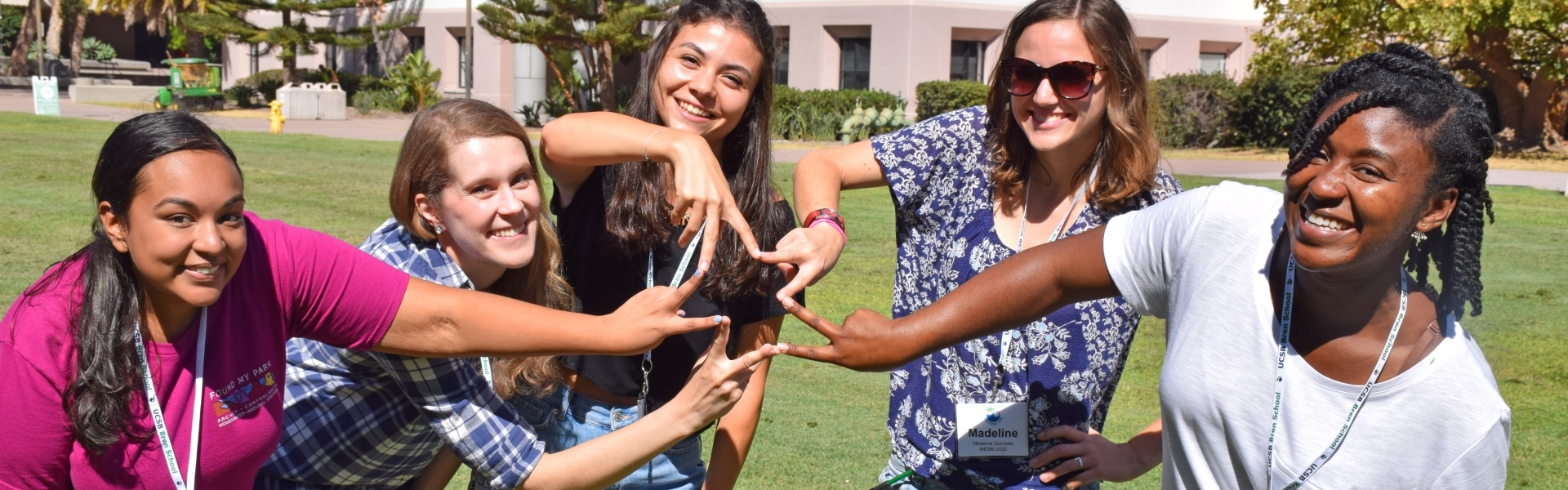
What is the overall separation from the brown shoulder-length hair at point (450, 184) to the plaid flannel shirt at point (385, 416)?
0.16 m

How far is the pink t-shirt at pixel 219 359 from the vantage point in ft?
7.27

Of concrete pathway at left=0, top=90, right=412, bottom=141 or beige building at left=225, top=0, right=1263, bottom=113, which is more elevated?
beige building at left=225, top=0, right=1263, bottom=113

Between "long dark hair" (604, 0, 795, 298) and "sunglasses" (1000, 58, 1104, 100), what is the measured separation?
2.35 feet

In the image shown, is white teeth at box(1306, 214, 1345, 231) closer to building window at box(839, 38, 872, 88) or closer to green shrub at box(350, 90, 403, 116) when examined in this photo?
building window at box(839, 38, 872, 88)

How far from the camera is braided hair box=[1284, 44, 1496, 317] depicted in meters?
2.03

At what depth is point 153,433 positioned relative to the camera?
2357 millimetres

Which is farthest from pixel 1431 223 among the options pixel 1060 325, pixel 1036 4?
pixel 1036 4

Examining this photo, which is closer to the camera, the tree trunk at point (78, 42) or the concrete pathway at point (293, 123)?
the concrete pathway at point (293, 123)

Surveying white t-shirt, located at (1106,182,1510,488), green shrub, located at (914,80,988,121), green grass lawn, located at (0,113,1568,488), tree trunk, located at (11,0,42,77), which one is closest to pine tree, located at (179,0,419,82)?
tree trunk, located at (11,0,42,77)

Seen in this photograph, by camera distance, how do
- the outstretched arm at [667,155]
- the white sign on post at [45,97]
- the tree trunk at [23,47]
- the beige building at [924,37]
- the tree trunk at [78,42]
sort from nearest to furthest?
the outstretched arm at [667,155] → the white sign on post at [45,97] → the beige building at [924,37] → the tree trunk at [78,42] → the tree trunk at [23,47]

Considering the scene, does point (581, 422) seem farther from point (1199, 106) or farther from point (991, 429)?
point (1199, 106)

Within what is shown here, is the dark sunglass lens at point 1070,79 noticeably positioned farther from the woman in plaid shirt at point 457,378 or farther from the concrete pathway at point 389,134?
the concrete pathway at point 389,134

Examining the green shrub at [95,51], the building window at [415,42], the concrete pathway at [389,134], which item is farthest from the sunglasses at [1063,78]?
the green shrub at [95,51]

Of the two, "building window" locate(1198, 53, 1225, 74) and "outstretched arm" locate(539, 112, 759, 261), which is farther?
"building window" locate(1198, 53, 1225, 74)
